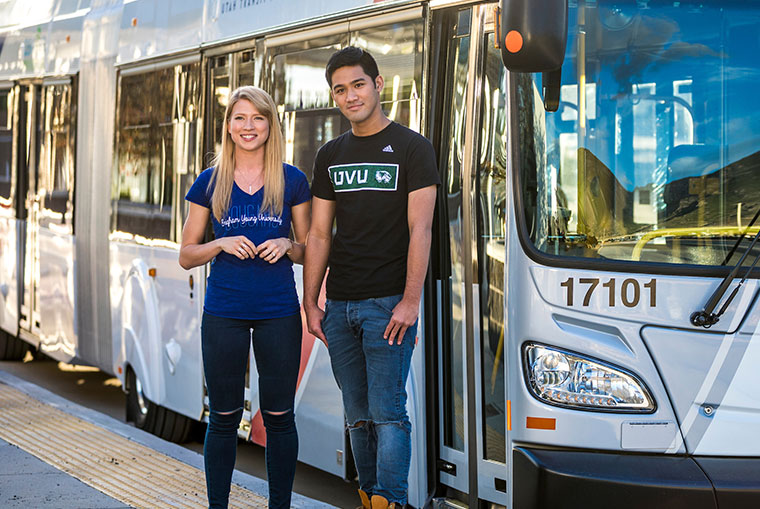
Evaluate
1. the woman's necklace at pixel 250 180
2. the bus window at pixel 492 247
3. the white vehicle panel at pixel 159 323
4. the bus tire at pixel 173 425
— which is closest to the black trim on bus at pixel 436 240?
the bus window at pixel 492 247

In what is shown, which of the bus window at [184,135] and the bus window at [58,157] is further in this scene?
the bus window at [58,157]

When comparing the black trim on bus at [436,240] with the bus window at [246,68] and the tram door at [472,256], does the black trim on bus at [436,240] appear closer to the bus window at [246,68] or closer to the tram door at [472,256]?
the tram door at [472,256]

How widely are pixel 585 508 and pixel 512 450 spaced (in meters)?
0.40

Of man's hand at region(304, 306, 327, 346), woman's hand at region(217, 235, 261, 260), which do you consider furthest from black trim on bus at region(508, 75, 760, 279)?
woman's hand at region(217, 235, 261, 260)

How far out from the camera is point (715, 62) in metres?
4.65

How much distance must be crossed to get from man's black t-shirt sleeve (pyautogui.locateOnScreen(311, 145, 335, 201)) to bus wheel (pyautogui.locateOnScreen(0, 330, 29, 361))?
8.88 m

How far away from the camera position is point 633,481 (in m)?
4.38

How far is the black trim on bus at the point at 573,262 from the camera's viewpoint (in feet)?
15.0

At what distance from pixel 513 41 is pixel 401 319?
120 cm

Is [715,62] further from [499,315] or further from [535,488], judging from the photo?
[535,488]

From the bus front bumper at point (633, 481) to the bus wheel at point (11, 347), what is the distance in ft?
31.9

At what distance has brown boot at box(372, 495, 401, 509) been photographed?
Answer: 16.4 ft

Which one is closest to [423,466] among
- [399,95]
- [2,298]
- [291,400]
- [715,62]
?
[291,400]

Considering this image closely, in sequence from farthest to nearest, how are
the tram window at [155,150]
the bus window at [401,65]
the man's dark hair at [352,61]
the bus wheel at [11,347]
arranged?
the bus wheel at [11,347], the tram window at [155,150], the bus window at [401,65], the man's dark hair at [352,61]
